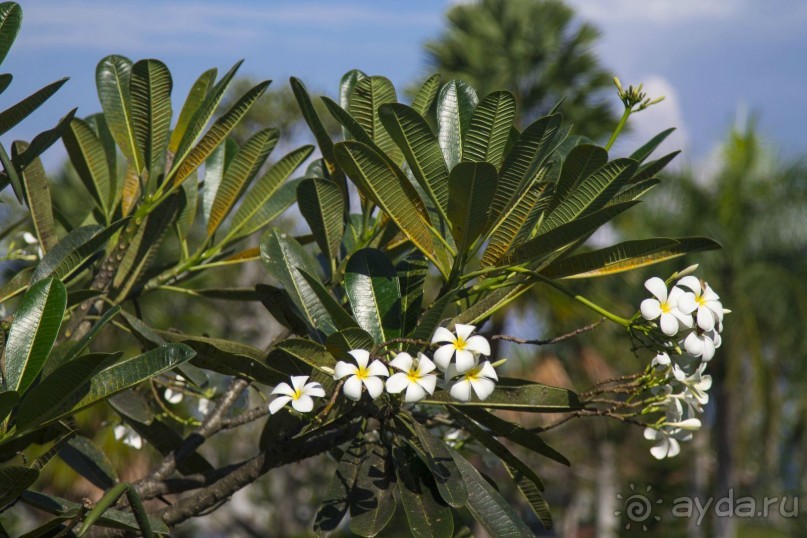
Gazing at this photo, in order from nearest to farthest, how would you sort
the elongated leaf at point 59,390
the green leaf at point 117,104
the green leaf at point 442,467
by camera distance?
the elongated leaf at point 59,390, the green leaf at point 442,467, the green leaf at point 117,104

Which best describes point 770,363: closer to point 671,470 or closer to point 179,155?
point 671,470

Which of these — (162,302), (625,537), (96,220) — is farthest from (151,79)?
(625,537)

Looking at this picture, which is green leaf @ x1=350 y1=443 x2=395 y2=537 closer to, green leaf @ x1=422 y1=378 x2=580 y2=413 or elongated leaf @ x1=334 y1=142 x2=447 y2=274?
green leaf @ x1=422 y1=378 x2=580 y2=413

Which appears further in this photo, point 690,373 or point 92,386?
point 690,373

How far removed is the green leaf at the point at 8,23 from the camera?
4.39ft

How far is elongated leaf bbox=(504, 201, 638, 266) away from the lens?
1161 millimetres

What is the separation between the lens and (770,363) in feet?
38.3

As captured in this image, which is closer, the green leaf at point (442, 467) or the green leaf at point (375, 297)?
the green leaf at point (442, 467)

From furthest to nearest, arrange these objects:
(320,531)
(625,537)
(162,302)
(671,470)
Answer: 1. (671,470)
2. (625,537)
3. (162,302)
4. (320,531)

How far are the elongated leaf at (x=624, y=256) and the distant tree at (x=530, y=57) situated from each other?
9.77 m

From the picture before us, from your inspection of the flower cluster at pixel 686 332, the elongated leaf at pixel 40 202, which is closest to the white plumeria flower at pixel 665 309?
the flower cluster at pixel 686 332

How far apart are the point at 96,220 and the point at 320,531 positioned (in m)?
0.92

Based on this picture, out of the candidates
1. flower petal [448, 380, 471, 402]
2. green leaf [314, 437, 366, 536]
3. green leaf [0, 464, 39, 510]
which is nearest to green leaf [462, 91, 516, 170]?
flower petal [448, 380, 471, 402]

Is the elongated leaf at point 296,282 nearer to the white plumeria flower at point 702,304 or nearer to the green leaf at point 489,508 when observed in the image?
the green leaf at point 489,508
